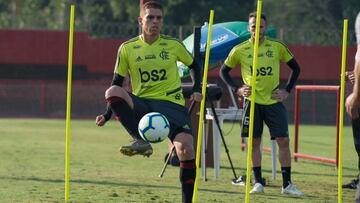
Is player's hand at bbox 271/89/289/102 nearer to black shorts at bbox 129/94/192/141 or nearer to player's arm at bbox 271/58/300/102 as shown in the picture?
player's arm at bbox 271/58/300/102

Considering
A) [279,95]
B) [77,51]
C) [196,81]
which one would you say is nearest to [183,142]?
[196,81]

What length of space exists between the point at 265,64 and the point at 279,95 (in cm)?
45

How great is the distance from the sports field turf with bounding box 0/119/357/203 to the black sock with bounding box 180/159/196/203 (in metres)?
1.34

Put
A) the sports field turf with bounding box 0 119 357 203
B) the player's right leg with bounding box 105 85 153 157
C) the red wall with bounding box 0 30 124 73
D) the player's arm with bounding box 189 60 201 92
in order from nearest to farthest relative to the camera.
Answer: the player's right leg with bounding box 105 85 153 157
the player's arm with bounding box 189 60 201 92
the sports field turf with bounding box 0 119 357 203
the red wall with bounding box 0 30 124 73

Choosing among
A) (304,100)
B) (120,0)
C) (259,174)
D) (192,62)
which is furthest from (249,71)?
(120,0)

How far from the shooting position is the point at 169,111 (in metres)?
10.0

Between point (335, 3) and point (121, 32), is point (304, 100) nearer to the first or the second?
point (121, 32)

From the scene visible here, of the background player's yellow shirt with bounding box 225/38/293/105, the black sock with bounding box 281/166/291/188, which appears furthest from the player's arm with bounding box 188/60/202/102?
the black sock with bounding box 281/166/291/188

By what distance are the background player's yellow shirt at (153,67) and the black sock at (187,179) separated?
26.9 inches

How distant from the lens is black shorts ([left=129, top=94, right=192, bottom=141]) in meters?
9.99

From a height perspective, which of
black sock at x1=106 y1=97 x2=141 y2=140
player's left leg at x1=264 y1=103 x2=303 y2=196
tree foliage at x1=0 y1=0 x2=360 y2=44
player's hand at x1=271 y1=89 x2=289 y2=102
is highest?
tree foliage at x1=0 y1=0 x2=360 y2=44

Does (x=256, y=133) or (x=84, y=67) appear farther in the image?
(x=84, y=67)

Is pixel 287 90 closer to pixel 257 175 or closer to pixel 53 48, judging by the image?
pixel 257 175

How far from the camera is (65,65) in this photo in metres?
40.5
